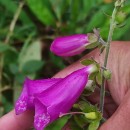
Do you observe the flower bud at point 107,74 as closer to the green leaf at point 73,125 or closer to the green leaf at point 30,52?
the green leaf at point 73,125

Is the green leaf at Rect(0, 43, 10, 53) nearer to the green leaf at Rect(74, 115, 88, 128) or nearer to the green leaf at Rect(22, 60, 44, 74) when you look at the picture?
the green leaf at Rect(22, 60, 44, 74)

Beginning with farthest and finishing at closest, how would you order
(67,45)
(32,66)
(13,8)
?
(13,8) < (32,66) < (67,45)

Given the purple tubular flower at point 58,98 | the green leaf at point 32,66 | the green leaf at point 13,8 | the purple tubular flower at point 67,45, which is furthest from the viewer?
the green leaf at point 13,8

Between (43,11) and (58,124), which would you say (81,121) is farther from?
(43,11)

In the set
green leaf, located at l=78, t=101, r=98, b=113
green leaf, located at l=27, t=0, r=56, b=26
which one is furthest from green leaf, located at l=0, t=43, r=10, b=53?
green leaf, located at l=78, t=101, r=98, b=113

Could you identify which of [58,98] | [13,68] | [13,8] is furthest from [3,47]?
[58,98]

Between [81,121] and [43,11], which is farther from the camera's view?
[43,11]

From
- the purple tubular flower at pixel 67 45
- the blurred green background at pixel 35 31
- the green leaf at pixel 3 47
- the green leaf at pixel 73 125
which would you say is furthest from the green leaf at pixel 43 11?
the green leaf at pixel 73 125
